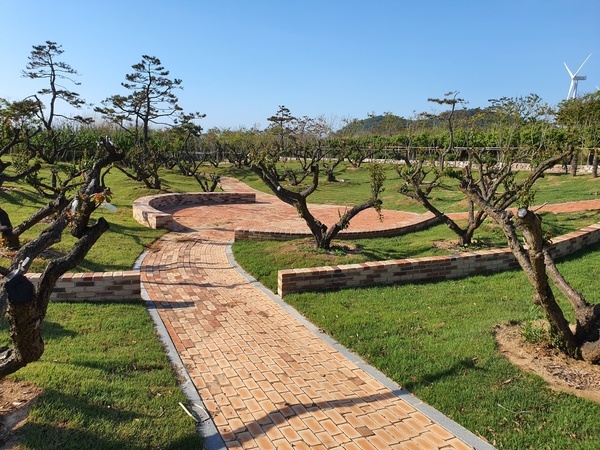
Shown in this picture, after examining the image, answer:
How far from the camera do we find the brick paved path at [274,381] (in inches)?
133

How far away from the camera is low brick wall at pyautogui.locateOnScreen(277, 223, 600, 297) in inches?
262

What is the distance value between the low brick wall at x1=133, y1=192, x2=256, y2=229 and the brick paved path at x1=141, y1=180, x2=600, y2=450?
4.30 m

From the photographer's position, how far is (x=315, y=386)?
13.5 feet

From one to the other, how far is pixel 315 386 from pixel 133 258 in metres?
5.58

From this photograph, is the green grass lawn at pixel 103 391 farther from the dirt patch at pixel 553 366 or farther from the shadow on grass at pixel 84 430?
Result: the dirt patch at pixel 553 366

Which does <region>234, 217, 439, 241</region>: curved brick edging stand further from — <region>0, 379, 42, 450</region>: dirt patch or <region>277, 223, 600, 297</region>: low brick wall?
<region>0, 379, 42, 450</region>: dirt patch

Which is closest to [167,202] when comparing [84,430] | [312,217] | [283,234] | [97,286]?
Answer: [283,234]

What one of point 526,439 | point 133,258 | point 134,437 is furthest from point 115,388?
point 133,258

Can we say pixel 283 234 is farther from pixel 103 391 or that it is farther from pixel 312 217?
pixel 103 391

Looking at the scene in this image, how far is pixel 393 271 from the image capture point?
6875mm

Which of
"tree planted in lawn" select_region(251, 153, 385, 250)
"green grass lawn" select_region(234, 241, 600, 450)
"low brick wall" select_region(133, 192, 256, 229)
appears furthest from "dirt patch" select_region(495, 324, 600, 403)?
"low brick wall" select_region(133, 192, 256, 229)

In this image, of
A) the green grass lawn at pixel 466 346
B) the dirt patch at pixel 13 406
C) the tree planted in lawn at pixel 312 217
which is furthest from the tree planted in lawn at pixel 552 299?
the dirt patch at pixel 13 406

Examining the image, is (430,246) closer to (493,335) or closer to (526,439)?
(493,335)

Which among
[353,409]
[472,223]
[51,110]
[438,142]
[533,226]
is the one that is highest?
[51,110]
